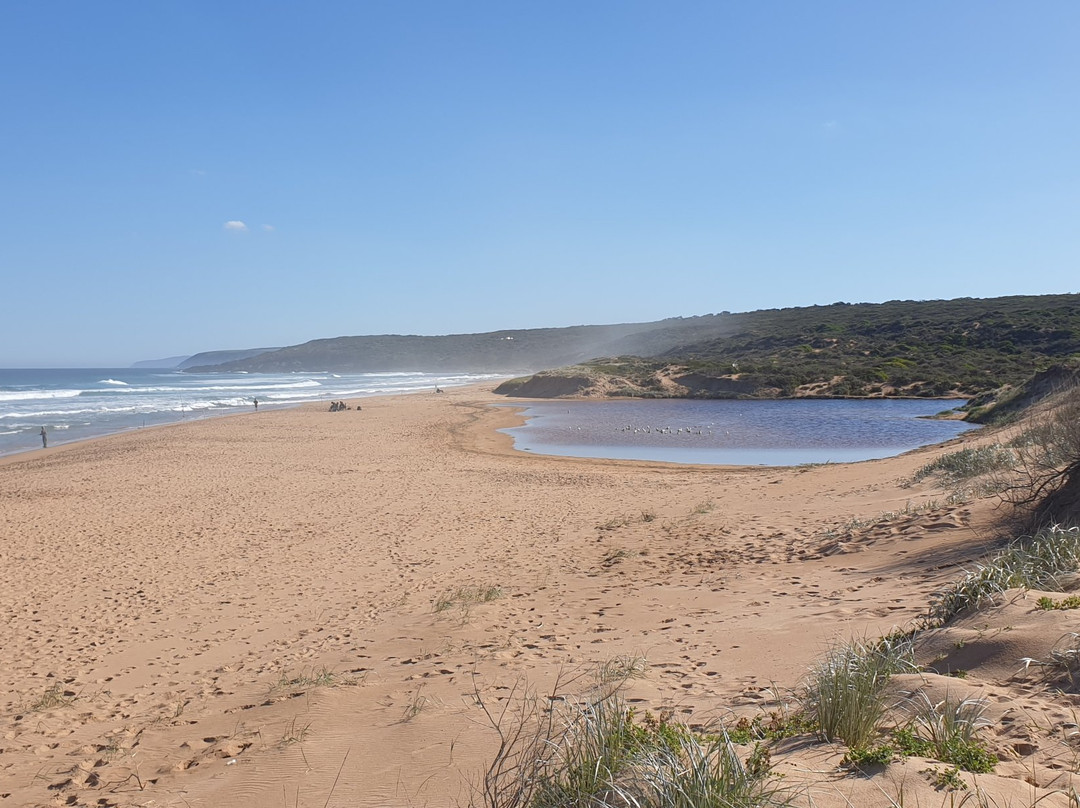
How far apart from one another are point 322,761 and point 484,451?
19268 millimetres

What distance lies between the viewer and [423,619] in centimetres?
782

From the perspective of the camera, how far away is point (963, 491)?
33.7 feet

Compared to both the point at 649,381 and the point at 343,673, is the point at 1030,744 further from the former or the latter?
the point at 649,381

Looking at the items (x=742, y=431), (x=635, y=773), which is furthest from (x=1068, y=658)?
(x=742, y=431)

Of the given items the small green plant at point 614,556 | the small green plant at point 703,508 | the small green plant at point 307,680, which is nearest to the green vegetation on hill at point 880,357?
the small green plant at point 703,508

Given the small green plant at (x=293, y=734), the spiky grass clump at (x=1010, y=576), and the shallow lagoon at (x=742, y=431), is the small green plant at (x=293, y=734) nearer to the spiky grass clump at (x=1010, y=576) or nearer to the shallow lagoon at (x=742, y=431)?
the spiky grass clump at (x=1010, y=576)

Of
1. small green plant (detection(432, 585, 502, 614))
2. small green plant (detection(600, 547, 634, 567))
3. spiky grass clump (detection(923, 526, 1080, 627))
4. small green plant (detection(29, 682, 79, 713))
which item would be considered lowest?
small green plant (detection(600, 547, 634, 567))

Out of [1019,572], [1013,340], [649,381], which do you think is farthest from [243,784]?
[1013,340]

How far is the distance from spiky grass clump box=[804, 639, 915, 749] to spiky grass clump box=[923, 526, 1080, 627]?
1.29 metres

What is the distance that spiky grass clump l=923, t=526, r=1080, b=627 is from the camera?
5.20 meters

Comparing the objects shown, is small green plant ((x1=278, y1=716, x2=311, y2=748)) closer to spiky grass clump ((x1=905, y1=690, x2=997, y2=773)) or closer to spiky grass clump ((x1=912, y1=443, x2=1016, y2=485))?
spiky grass clump ((x1=905, y1=690, x2=997, y2=773))

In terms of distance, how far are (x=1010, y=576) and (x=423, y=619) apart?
5.21m

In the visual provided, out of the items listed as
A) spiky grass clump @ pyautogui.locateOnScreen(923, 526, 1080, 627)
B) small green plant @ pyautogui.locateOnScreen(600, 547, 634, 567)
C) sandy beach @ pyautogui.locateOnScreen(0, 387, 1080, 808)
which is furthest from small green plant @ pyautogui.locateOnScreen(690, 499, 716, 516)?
spiky grass clump @ pyautogui.locateOnScreen(923, 526, 1080, 627)

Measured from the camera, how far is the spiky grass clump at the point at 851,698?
3.42 meters
